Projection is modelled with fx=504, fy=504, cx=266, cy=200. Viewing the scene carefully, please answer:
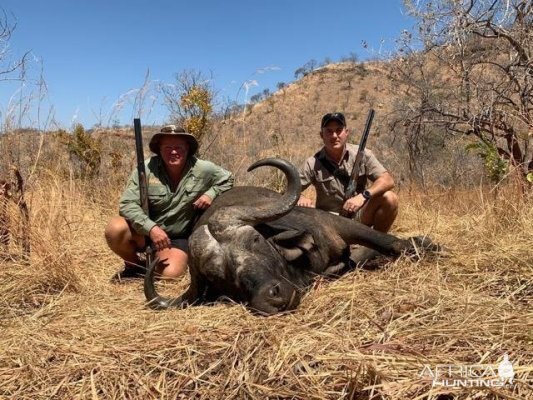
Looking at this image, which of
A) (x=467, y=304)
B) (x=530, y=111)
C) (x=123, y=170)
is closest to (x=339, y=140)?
(x=530, y=111)

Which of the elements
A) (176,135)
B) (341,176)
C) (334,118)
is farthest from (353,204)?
(176,135)

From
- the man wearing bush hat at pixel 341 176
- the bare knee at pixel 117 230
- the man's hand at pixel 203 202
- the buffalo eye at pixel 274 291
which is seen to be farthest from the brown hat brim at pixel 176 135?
the buffalo eye at pixel 274 291

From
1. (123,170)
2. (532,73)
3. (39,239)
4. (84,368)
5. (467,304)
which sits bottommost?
(84,368)

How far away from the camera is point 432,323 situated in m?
2.50

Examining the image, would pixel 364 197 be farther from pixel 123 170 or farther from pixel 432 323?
pixel 123 170

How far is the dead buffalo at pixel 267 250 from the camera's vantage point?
3066mm

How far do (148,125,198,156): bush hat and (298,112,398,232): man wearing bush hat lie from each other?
115 cm

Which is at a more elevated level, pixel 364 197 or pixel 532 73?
pixel 532 73

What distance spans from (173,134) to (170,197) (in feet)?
1.88

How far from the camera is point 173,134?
174 inches

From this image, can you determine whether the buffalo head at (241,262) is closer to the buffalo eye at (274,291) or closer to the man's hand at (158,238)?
the buffalo eye at (274,291)

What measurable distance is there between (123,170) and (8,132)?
2931 millimetres

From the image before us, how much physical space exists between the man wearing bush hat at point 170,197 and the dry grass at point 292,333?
0.52m

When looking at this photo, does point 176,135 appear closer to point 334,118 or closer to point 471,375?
point 334,118
